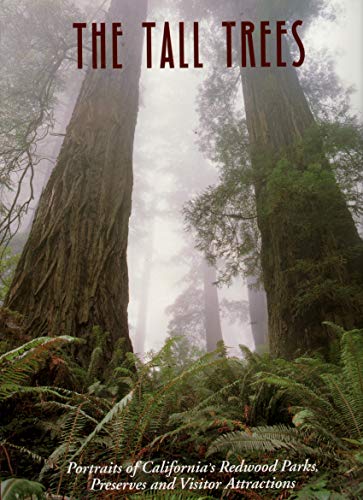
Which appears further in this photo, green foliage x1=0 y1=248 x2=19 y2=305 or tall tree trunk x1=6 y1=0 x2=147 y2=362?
green foliage x1=0 y1=248 x2=19 y2=305

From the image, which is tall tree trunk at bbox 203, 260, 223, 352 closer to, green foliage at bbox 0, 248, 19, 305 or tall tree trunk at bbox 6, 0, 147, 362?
green foliage at bbox 0, 248, 19, 305

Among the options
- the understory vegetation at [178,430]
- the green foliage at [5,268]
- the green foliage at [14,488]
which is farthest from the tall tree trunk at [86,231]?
the green foliage at [14,488]

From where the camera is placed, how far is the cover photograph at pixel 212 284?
1313mm

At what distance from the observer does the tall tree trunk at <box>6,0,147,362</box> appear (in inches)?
116

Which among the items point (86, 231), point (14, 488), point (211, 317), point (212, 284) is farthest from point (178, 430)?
point (211, 317)

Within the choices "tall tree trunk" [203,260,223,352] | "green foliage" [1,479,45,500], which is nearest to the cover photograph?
"green foliage" [1,479,45,500]

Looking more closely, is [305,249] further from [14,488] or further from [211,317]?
[211,317]

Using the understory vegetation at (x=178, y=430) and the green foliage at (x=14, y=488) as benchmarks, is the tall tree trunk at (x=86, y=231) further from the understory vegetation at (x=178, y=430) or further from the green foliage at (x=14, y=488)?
the green foliage at (x=14, y=488)

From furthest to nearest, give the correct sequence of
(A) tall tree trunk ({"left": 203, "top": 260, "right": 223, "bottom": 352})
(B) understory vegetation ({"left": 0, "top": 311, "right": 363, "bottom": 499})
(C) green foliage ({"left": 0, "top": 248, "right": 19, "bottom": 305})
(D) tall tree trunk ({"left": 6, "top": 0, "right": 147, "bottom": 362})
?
(A) tall tree trunk ({"left": 203, "top": 260, "right": 223, "bottom": 352}), (C) green foliage ({"left": 0, "top": 248, "right": 19, "bottom": 305}), (D) tall tree trunk ({"left": 6, "top": 0, "right": 147, "bottom": 362}), (B) understory vegetation ({"left": 0, "top": 311, "right": 363, "bottom": 499})

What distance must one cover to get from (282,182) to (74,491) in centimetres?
302

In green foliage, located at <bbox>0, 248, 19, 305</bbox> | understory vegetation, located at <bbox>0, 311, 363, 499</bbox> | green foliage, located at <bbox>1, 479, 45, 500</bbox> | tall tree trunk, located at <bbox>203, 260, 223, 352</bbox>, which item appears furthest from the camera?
tall tree trunk, located at <bbox>203, 260, 223, 352</bbox>

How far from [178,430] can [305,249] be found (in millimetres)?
2914

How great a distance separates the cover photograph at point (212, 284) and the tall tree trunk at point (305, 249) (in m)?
0.02

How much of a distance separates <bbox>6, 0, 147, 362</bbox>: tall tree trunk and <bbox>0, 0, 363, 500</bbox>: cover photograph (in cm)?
2
